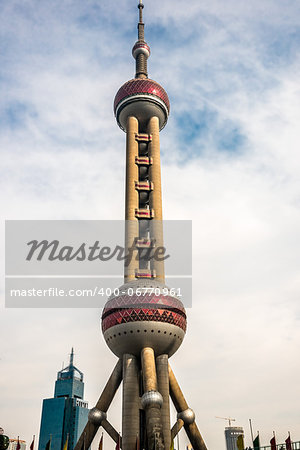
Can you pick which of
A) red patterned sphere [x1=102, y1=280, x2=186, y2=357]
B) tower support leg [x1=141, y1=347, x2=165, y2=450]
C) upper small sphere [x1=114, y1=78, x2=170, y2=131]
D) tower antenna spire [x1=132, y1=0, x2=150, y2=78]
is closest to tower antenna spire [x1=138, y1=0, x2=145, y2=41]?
tower antenna spire [x1=132, y1=0, x2=150, y2=78]

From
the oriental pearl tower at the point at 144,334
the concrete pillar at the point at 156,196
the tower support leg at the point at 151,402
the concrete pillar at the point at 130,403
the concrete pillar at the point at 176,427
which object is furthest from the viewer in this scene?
the concrete pillar at the point at 156,196

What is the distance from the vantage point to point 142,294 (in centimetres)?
7012

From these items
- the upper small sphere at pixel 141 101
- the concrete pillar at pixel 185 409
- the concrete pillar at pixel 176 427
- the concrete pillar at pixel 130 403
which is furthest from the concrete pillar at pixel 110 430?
the upper small sphere at pixel 141 101

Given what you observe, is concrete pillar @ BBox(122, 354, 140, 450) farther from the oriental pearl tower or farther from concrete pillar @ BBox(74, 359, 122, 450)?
concrete pillar @ BBox(74, 359, 122, 450)

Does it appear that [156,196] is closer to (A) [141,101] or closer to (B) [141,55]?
(A) [141,101]

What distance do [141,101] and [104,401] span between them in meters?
59.1

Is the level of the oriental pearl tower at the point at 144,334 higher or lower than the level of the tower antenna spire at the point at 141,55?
lower

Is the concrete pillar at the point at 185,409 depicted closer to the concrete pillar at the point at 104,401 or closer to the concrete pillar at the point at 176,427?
the concrete pillar at the point at 176,427

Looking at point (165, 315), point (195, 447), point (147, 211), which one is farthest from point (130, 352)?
point (147, 211)

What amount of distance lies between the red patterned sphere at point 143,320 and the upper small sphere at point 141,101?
3914 cm

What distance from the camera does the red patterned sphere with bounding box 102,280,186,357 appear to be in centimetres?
6800

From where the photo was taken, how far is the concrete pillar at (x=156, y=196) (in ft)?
261

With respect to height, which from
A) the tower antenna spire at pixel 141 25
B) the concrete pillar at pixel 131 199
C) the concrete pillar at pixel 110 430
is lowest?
the concrete pillar at pixel 110 430

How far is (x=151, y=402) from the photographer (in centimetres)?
6031
